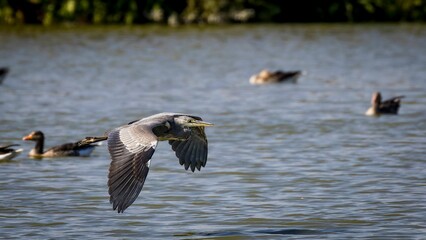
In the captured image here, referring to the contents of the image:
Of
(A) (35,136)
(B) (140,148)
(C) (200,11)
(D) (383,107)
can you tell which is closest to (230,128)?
(D) (383,107)

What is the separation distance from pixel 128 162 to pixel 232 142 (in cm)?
650

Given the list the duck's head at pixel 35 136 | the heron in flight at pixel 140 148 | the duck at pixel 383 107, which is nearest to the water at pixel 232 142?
the duck at pixel 383 107

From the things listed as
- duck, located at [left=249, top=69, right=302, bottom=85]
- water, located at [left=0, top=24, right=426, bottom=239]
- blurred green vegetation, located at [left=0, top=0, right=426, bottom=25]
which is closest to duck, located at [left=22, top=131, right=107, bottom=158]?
water, located at [left=0, top=24, right=426, bottom=239]

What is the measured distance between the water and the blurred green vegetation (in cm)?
1129

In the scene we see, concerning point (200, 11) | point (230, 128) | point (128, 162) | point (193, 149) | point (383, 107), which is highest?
point (128, 162)

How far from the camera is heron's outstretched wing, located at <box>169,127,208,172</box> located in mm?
10492

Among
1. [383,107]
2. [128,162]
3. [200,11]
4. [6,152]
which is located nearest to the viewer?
[128,162]

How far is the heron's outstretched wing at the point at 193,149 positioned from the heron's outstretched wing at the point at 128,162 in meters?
1.16

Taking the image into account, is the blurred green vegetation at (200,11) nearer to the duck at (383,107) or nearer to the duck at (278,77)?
the duck at (278,77)

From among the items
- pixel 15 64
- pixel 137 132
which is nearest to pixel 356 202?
pixel 137 132

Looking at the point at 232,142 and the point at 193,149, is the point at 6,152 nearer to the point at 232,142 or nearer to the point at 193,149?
the point at 232,142

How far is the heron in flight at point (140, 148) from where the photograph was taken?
880 centimetres

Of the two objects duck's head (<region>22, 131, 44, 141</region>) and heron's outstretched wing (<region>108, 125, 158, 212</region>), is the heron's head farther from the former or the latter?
duck's head (<region>22, 131, 44, 141</region>)

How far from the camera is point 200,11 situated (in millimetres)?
45906
